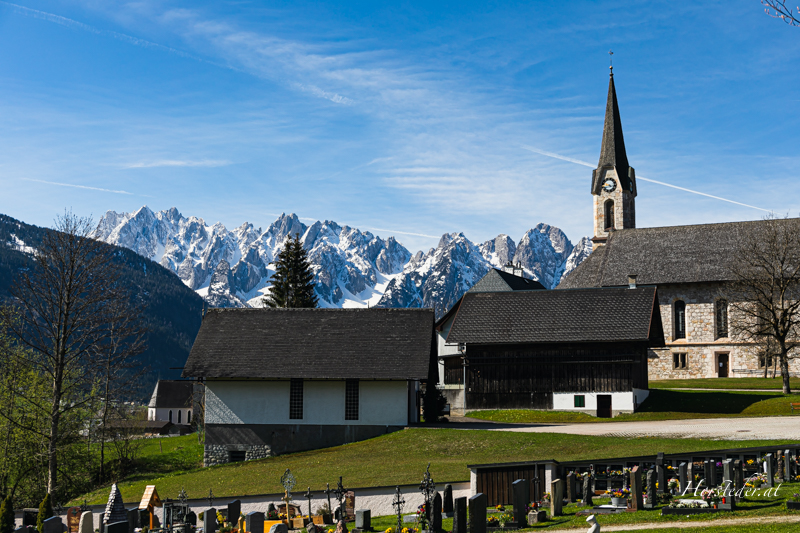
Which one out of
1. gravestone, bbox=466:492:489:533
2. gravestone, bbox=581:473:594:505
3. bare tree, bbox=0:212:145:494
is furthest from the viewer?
bare tree, bbox=0:212:145:494

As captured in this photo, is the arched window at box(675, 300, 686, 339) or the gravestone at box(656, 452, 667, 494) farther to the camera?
the arched window at box(675, 300, 686, 339)

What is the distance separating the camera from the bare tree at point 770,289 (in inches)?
1854

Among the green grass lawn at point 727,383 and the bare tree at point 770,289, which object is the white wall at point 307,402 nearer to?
the bare tree at point 770,289

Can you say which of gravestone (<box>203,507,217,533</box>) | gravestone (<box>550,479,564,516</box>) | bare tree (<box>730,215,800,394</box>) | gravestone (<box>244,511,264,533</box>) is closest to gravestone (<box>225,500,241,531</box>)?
gravestone (<box>203,507,217,533</box>)

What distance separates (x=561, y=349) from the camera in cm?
4288

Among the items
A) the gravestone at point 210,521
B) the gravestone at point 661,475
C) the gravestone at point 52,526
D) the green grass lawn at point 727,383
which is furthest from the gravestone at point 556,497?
the green grass lawn at point 727,383

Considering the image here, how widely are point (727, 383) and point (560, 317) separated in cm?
1834

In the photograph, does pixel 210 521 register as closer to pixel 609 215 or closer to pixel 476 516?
pixel 476 516

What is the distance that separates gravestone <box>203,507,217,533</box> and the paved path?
16789 millimetres

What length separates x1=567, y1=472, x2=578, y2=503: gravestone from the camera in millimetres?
21469

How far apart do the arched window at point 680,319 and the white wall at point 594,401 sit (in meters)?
22.3

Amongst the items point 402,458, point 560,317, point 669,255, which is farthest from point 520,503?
point 669,255

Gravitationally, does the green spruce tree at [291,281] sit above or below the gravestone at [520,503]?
above

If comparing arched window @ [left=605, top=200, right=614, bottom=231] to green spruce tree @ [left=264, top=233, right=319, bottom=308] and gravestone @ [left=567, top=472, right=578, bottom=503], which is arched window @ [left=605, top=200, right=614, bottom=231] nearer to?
green spruce tree @ [left=264, top=233, right=319, bottom=308]
